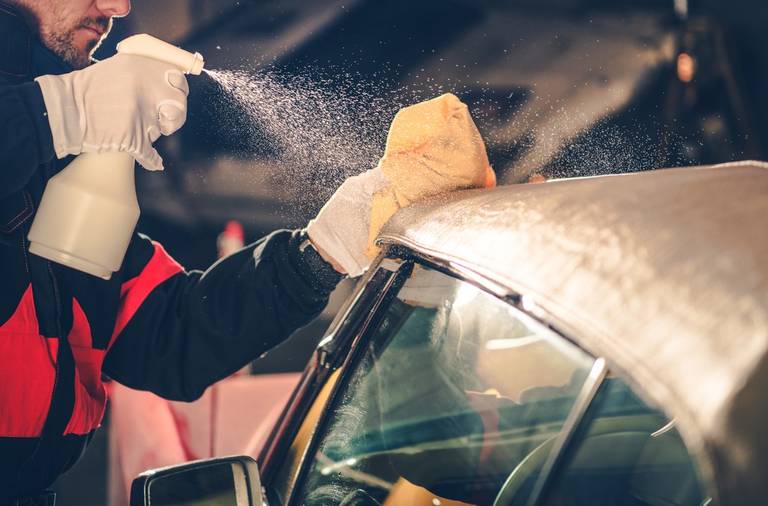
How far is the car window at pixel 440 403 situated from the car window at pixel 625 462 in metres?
0.05

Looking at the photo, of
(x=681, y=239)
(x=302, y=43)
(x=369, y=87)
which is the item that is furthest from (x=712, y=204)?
(x=369, y=87)

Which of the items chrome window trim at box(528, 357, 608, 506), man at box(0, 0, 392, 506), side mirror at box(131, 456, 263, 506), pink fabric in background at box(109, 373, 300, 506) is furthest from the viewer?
pink fabric in background at box(109, 373, 300, 506)

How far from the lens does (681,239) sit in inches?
25.1

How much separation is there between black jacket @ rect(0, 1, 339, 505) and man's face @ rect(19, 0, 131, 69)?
0.19ft

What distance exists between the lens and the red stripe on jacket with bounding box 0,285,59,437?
168cm

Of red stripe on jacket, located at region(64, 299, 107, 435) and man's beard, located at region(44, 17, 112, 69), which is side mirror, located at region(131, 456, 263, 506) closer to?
red stripe on jacket, located at region(64, 299, 107, 435)

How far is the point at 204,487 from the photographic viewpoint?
1146 millimetres

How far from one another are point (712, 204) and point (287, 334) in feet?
4.98

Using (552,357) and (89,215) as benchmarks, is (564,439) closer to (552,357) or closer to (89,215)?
(552,357)

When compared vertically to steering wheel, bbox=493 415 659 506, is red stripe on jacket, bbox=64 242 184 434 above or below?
below

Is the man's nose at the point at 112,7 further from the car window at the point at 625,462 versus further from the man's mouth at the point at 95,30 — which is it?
the car window at the point at 625,462

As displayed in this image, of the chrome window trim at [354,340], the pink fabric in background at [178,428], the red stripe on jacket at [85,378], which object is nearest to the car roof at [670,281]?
the chrome window trim at [354,340]

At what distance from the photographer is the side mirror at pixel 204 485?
113 cm

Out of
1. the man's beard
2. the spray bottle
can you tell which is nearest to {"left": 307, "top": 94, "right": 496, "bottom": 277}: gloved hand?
the spray bottle
